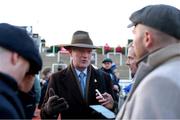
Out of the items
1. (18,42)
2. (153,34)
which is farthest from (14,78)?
(153,34)

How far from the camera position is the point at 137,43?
284cm

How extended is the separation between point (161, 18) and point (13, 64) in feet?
3.75

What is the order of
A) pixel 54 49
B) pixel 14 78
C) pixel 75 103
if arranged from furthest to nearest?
pixel 54 49
pixel 75 103
pixel 14 78

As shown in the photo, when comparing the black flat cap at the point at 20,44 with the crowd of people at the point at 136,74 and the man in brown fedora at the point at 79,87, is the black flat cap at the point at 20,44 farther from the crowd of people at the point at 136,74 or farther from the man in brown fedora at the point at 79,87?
the man in brown fedora at the point at 79,87

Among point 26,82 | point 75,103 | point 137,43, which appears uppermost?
point 137,43

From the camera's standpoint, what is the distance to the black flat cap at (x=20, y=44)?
2.09 meters

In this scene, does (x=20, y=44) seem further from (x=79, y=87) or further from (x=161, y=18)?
(x=79, y=87)

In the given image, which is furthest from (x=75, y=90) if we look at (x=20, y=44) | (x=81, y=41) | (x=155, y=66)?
(x=20, y=44)

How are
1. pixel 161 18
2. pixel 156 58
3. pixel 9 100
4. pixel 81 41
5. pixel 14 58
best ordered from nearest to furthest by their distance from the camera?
1. pixel 9 100
2. pixel 14 58
3. pixel 156 58
4. pixel 161 18
5. pixel 81 41

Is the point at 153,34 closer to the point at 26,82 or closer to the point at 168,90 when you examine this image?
the point at 168,90

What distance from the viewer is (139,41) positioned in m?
2.83

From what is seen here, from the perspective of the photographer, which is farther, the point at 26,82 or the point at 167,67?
the point at 167,67

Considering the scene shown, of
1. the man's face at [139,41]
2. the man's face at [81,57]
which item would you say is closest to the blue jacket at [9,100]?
the man's face at [139,41]

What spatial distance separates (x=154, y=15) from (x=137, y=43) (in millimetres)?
216
